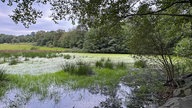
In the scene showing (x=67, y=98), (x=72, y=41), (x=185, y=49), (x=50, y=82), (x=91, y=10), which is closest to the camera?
(x=91, y=10)

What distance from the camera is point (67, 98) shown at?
6.06 meters

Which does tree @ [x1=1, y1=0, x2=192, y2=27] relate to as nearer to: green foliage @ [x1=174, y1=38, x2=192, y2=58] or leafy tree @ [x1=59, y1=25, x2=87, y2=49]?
green foliage @ [x1=174, y1=38, x2=192, y2=58]

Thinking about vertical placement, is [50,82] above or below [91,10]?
below

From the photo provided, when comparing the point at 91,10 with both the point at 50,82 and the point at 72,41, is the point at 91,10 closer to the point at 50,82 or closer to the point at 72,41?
the point at 50,82

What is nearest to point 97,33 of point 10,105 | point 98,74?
point 10,105

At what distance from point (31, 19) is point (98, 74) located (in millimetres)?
6222

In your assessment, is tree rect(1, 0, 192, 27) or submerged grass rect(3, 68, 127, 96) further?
submerged grass rect(3, 68, 127, 96)

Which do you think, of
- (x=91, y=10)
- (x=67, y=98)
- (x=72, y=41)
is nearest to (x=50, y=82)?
(x=67, y=98)

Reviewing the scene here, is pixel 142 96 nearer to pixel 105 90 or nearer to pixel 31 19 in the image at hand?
pixel 105 90

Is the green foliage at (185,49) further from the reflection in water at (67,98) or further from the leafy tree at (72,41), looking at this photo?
the leafy tree at (72,41)

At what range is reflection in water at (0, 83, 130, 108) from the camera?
5383mm

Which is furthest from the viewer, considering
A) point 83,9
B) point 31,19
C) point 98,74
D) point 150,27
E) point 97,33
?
point 98,74

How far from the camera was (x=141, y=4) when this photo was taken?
523 centimetres

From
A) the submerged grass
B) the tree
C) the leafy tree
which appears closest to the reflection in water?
the submerged grass
